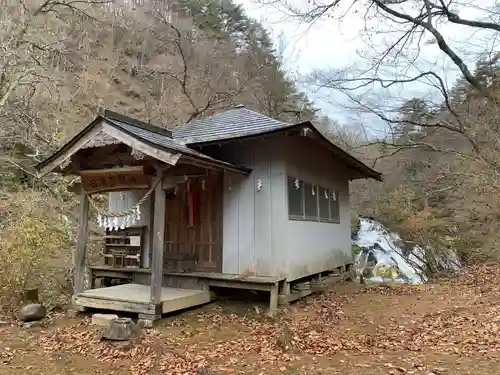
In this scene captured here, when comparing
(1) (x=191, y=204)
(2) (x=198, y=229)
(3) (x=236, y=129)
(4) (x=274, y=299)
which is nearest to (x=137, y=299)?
(2) (x=198, y=229)

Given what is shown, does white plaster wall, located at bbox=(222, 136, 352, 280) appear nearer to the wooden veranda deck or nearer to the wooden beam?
the wooden veranda deck

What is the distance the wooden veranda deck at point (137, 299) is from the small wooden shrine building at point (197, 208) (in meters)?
0.02

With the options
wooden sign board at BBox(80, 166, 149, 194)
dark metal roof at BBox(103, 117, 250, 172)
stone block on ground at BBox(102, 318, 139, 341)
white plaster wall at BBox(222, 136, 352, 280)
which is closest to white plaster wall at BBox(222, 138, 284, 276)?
white plaster wall at BBox(222, 136, 352, 280)

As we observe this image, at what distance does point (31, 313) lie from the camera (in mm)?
6883

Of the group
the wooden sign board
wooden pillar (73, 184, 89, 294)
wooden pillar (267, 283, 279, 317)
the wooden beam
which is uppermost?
the wooden beam

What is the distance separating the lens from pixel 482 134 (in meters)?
13.0

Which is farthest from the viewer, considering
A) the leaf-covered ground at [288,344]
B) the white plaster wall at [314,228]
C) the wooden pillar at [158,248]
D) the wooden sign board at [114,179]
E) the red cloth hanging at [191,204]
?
the red cloth hanging at [191,204]

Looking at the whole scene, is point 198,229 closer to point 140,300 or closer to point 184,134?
point 140,300

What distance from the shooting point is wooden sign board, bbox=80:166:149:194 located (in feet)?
22.5

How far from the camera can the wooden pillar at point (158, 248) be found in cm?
654

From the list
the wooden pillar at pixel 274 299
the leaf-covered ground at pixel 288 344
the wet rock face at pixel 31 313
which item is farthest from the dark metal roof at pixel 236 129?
the wet rock face at pixel 31 313

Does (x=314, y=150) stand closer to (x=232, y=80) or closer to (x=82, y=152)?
(x=82, y=152)

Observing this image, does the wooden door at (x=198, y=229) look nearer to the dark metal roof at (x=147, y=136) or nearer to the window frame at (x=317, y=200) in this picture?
the dark metal roof at (x=147, y=136)

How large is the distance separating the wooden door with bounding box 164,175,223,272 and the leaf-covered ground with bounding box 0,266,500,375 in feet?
3.33
